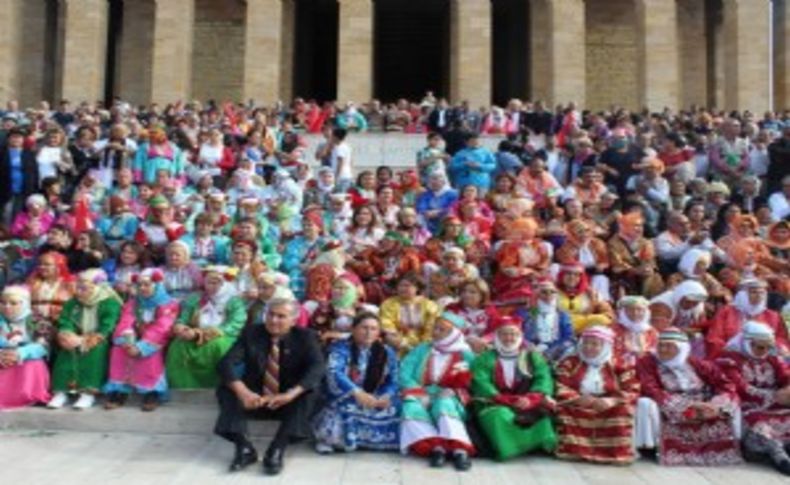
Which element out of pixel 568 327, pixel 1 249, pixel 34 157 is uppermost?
pixel 34 157

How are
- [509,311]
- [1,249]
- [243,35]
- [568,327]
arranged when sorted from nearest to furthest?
[568,327] < [509,311] < [1,249] < [243,35]

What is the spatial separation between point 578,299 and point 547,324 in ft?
2.32

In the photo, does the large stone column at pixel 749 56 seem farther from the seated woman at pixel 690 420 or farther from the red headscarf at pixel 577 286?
the seated woman at pixel 690 420

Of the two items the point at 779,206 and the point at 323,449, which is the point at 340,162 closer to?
the point at 779,206

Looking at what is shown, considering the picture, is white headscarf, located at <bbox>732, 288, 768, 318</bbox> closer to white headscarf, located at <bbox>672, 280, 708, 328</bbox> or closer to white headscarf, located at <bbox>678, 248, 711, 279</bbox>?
white headscarf, located at <bbox>672, 280, 708, 328</bbox>

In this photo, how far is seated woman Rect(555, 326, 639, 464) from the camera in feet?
22.5

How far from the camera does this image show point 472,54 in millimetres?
26000

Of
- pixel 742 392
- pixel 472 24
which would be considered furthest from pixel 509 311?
pixel 472 24

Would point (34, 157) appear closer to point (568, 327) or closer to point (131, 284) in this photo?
point (131, 284)

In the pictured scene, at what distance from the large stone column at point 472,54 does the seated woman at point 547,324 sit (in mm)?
18333

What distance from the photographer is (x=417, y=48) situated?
116ft

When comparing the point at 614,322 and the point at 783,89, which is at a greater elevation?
the point at 783,89

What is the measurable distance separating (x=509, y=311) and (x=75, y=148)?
775 cm

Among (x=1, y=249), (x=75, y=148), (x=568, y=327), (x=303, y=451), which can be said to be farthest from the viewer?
(x=75, y=148)
